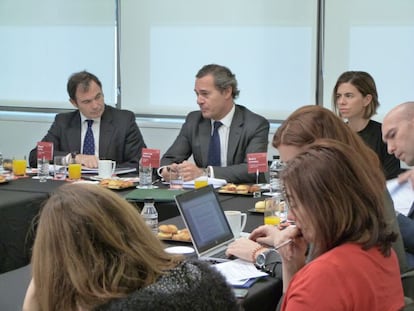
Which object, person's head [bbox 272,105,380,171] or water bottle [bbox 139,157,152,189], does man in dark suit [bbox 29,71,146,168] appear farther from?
person's head [bbox 272,105,380,171]

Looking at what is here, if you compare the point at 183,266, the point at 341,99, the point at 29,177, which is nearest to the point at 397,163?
the point at 341,99

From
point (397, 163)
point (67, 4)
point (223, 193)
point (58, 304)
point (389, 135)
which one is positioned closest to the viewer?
point (58, 304)

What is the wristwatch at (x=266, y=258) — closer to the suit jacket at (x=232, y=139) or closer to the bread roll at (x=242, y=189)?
the bread roll at (x=242, y=189)

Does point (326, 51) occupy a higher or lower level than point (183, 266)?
higher

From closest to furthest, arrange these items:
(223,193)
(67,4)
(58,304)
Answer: (58,304) < (223,193) < (67,4)

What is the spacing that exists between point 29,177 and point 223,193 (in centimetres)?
139

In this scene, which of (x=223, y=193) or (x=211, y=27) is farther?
(x=211, y=27)

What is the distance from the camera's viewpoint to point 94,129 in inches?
206

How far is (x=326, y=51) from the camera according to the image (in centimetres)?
595

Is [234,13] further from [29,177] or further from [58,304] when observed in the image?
[58,304]

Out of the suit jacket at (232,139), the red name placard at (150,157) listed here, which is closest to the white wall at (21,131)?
the suit jacket at (232,139)

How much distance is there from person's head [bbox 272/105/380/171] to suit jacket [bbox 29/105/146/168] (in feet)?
8.32

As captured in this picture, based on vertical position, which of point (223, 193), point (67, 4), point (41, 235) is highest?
point (67, 4)

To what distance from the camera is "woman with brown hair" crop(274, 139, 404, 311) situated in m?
1.73
